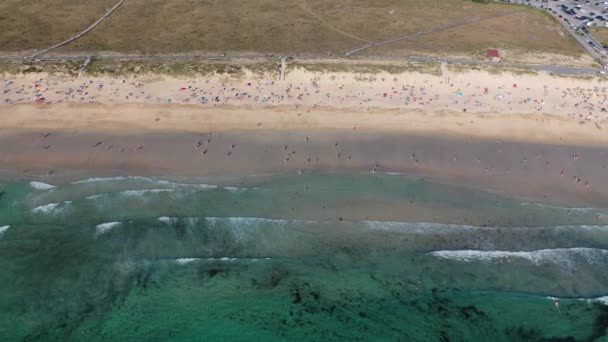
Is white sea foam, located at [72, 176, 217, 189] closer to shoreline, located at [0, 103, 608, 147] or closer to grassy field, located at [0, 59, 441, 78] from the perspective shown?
shoreline, located at [0, 103, 608, 147]

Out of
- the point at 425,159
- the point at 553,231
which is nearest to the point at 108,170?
the point at 425,159

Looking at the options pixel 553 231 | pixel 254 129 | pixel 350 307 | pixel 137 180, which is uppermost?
pixel 254 129

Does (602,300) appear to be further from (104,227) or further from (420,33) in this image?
(420,33)

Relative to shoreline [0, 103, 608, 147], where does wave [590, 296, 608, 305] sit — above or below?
below

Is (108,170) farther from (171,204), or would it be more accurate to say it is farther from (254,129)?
(254,129)

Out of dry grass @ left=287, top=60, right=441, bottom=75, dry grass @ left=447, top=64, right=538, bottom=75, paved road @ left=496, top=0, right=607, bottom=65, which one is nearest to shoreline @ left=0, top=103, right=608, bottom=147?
dry grass @ left=287, top=60, right=441, bottom=75

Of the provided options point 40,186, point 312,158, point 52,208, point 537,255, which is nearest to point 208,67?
point 312,158

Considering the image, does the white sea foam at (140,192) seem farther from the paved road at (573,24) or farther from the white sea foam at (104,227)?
the paved road at (573,24)
